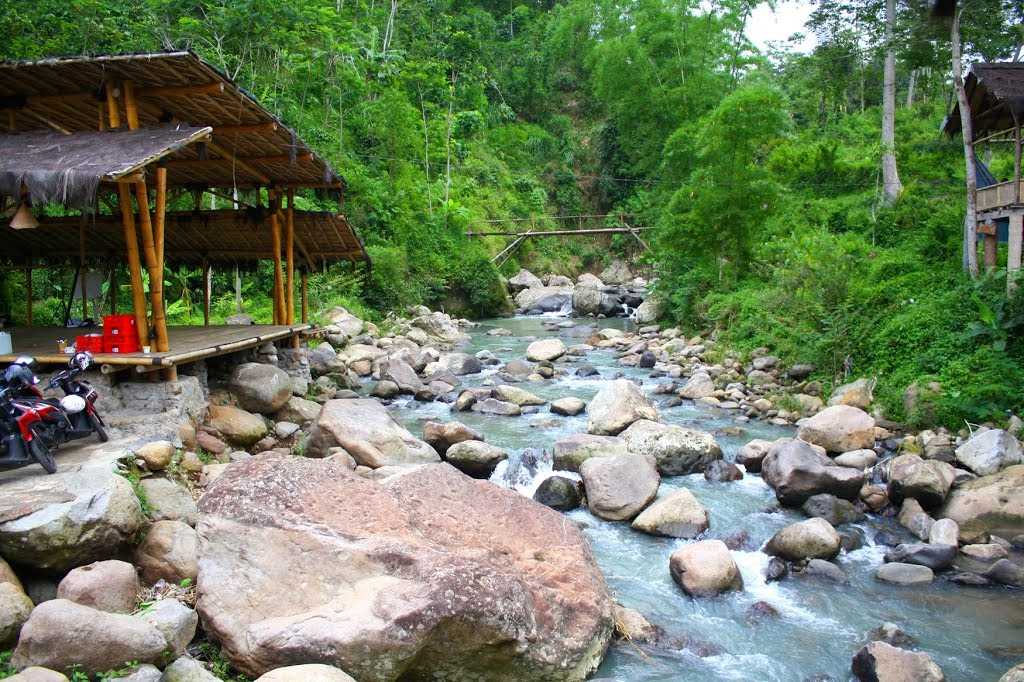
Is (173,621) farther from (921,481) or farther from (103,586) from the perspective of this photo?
(921,481)

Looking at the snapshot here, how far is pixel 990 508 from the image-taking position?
22.9 feet

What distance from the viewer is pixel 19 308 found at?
14.3 metres

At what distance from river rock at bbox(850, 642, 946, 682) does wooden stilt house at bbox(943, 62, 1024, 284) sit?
780cm

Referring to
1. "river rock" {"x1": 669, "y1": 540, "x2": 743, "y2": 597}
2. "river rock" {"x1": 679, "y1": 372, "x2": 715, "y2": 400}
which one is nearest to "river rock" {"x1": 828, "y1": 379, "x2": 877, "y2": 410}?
"river rock" {"x1": 679, "y1": 372, "x2": 715, "y2": 400}

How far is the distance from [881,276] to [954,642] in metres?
9.42

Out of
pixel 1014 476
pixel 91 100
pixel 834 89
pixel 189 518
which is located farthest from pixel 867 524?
pixel 834 89

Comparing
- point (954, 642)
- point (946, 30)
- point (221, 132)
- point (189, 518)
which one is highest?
point (946, 30)

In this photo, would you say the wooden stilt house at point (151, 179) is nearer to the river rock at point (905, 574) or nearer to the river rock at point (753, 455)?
the river rock at point (753, 455)

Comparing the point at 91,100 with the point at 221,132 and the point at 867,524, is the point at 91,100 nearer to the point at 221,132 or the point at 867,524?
the point at 221,132

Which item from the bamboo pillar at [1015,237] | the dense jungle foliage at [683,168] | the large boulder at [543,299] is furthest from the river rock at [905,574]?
the large boulder at [543,299]

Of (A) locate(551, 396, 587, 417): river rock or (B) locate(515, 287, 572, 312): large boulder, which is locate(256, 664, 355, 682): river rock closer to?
(A) locate(551, 396, 587, 417): river rock

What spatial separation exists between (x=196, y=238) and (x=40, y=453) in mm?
6919

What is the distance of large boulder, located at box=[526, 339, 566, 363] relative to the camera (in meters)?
16.1

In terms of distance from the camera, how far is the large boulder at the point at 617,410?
390 inches
